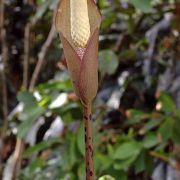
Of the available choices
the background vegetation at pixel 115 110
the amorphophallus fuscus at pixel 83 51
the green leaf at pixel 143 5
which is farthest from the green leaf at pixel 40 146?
the amorphophallus fuscus at pixel 83 51

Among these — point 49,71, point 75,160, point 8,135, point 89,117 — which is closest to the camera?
point 89,117

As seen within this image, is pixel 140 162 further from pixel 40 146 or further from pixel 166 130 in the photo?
pixel 40 146

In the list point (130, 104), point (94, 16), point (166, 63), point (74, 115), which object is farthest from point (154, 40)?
point (94, 16)

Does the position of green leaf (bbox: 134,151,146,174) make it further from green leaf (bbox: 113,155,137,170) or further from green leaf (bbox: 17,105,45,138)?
green leaf (bbox: 17,105,45,138)

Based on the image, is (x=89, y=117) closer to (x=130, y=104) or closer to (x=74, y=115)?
(x=74, y=115)

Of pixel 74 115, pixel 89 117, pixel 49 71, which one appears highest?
pixel 89 117

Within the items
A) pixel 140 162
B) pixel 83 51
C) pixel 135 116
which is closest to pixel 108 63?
pixel 135 116

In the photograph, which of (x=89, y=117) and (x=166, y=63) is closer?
(x=89, y=117)

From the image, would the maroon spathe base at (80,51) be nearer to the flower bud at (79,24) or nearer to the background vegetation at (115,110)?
the flower bud at (79,24)

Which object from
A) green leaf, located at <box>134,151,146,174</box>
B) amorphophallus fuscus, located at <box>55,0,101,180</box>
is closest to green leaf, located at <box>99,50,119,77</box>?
green leaf, located at <box>134,151,146,174</box>
